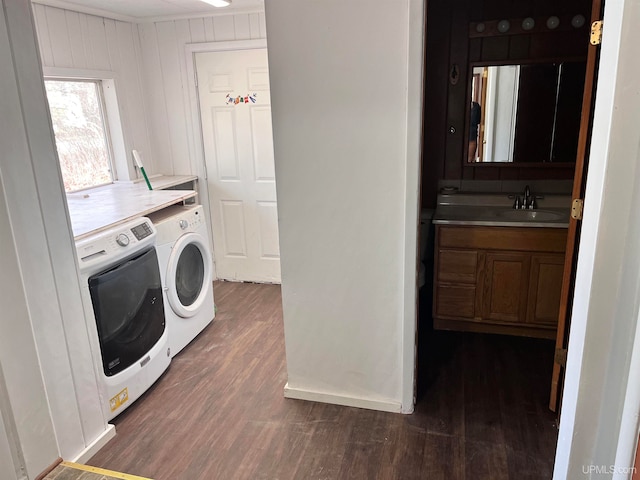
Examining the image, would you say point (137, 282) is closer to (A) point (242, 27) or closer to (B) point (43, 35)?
(B) point (43, 35)

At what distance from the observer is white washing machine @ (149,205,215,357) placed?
2.92 metres

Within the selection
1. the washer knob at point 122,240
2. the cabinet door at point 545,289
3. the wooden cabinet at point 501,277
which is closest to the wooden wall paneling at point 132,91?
the washer knob at point 122,240

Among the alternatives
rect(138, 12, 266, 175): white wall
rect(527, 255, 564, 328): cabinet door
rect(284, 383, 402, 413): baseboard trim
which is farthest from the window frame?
rect(527, 255, 564, 328): cabinet door

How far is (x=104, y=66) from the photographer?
11.8ft

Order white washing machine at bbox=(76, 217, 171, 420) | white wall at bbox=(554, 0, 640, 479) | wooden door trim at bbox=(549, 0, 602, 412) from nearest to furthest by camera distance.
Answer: white wall at bbox=(554, 0, 640, 479), wooden door trim at bbox=(549, 0, 602, 412), white washing machine at bbox=(76, 217, 171, 420)

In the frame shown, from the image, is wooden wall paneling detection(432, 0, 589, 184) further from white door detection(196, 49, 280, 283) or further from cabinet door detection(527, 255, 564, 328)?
white door detection(196, 49, 280, 283)

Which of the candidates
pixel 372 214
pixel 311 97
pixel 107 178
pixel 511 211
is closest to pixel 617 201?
pixel 372 214

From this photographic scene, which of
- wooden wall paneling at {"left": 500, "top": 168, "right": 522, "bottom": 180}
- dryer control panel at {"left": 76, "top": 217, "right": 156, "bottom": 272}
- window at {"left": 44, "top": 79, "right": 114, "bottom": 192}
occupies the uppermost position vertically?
window at {"left": 44, "top": 79, "right": 114, "bottom": 192}

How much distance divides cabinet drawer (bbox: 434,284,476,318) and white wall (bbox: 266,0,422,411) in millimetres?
896

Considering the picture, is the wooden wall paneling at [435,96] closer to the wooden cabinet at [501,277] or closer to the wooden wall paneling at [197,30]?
the wooden cabinet at [501,277]

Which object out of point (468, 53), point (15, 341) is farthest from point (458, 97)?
point (15, 341)

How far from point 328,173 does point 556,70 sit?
6.16 feet

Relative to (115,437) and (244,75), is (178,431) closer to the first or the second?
(115,437)

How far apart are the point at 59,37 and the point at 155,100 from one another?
93 cm
